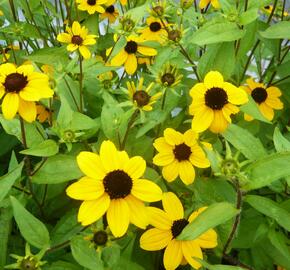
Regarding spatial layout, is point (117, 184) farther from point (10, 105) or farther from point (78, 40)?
point (78, 40)

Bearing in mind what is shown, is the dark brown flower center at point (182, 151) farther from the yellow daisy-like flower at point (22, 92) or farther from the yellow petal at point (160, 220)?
the yellow daisy-like flower at point (22, 92)

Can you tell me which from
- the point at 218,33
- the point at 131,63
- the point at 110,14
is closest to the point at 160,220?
the point at 218,33

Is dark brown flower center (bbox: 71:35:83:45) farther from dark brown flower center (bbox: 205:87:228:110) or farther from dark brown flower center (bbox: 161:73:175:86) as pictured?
dark brown flower center (bbox: 205:87:228:110)

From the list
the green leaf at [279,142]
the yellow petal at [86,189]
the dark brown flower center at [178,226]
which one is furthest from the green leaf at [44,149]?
the green leaf at [279,142]

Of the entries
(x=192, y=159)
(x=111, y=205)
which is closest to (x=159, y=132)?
(x=192, y=159)

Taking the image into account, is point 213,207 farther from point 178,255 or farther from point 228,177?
point 178,255
